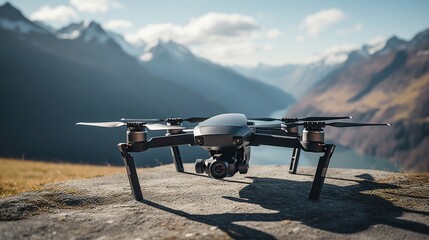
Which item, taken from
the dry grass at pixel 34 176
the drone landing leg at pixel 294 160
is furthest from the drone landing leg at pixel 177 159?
the drone landing leg at pixel 294 160

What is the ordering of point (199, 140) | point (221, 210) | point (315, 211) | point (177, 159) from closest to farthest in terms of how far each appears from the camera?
point (315, 211) < point (221, 210) < point (199, 140) < point (177, 159)

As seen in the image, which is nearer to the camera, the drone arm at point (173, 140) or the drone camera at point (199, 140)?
the drone camera at point (199, 140)

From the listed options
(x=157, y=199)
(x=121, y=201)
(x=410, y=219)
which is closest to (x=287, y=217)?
(x=410, y=219)

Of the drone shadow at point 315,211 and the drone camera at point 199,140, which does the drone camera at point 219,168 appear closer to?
the drone camera at point 199,140

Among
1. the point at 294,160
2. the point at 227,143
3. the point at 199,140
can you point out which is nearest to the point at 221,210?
the point at 227,143

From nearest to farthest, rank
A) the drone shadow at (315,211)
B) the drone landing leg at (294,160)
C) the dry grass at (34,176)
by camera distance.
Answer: the drone shadow at (315,211) → the dry grass at (34,176) → the drone landing leg at (294,160)

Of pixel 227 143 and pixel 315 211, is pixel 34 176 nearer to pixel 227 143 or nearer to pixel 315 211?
pixel 227 143

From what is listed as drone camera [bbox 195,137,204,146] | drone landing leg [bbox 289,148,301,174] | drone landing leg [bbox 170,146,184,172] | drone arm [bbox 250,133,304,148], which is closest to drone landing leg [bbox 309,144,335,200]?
drone arm [bbox 250,133,304,148]
